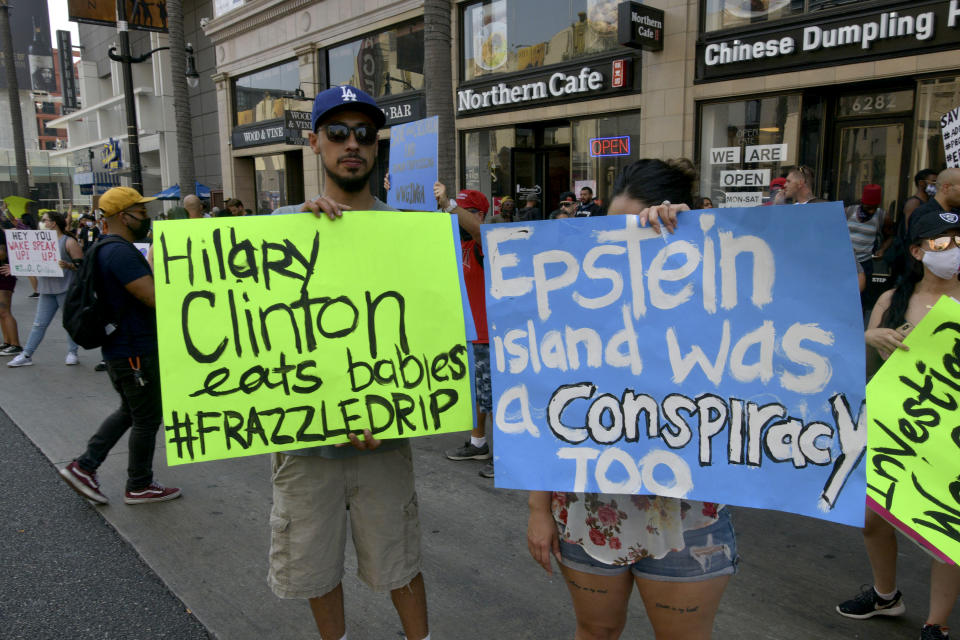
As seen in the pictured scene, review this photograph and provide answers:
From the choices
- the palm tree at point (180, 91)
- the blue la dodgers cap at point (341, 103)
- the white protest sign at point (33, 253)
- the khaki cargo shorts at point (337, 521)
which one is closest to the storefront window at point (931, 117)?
the blue la dodgers cap at point (341, 103)

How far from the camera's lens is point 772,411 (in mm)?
1580

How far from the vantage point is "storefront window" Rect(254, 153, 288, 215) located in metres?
21.6

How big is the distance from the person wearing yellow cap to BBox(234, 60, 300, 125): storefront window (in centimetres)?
1712

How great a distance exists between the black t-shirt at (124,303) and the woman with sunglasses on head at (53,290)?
466cm

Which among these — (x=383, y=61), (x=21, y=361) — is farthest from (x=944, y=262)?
(x=383, y=61)

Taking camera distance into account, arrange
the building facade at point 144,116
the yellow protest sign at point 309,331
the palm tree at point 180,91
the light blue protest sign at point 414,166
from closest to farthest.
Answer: the yellow protest sign at point 309,331 → the light blue protest sign at point 414,166 → the palm tree at point 180,91 → the building facade at point 144,116

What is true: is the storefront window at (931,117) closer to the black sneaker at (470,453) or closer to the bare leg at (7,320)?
the black sneaker at (470,453)

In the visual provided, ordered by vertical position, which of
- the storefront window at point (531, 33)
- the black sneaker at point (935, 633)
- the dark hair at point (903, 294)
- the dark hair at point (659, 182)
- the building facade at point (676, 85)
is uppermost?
the storefront window at point (531, 33)

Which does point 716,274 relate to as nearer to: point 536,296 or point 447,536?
point 536,296

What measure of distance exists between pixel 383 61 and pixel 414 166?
44.0ft

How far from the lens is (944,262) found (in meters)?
2.48

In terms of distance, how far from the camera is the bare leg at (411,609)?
7.41ft

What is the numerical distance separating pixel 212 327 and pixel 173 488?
2.74 m

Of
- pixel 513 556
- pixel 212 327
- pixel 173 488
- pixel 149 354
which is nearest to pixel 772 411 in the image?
pixel 212 327
